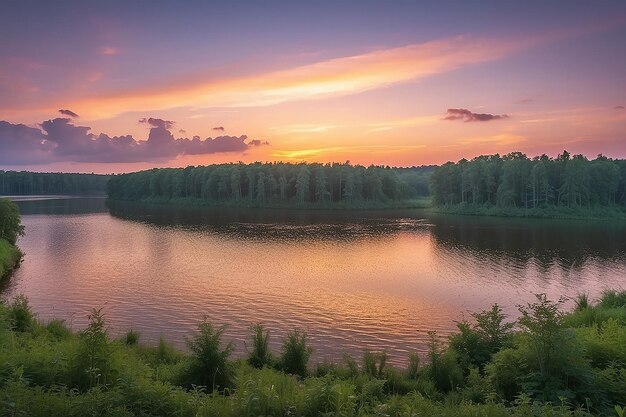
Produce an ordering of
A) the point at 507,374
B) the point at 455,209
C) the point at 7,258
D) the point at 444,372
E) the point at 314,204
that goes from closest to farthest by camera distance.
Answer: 1. the point at 507,374
2. the point at 444,372
3. the point at 7,258
4. the point at 455,209
5. the point at 314,204

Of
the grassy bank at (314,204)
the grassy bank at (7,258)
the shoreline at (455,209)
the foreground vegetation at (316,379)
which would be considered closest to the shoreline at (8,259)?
the grassy bank at (7,258)

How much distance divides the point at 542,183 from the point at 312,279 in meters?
103

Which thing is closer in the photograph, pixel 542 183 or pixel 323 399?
pixel 323 399

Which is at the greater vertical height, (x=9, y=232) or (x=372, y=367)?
(x=9, y=232)

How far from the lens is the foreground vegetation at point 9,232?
4616 centimetres

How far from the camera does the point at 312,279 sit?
42.9 meters

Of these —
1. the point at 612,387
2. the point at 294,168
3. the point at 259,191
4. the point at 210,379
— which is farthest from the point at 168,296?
the point at 294,168

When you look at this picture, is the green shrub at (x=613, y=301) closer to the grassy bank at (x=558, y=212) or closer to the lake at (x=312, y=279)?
the lake at (x=312, y=279)

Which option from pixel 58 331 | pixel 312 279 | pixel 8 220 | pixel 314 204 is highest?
pixel 8 220

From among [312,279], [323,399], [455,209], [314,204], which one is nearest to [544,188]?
[455,209]

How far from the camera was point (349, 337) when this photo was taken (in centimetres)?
2636

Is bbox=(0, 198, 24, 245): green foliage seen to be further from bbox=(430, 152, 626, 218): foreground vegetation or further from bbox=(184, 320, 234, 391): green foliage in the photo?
bbox=(430, 152, 626, 218): foreground vegetation

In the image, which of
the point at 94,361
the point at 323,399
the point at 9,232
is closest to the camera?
the point at 323,399

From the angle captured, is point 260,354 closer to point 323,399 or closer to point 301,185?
point 323,399
